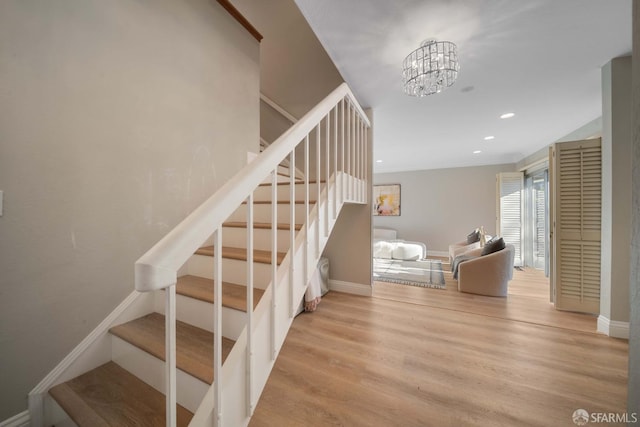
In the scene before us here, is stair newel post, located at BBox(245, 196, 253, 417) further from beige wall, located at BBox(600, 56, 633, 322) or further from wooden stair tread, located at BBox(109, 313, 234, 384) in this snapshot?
beige wall, located at BBox(600, 56, 633, 322)

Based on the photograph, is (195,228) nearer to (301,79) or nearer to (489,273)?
(301,79)

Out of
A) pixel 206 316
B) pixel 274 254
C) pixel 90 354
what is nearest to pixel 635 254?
pixel 274 254

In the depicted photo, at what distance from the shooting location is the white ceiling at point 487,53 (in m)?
1.51

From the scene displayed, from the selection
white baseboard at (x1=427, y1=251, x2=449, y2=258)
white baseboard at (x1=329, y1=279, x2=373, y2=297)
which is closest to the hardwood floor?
white baseboard at (x1=329, y1=279, x2=373, y2=297)

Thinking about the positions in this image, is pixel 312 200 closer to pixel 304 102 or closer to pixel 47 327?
pixel 47 327

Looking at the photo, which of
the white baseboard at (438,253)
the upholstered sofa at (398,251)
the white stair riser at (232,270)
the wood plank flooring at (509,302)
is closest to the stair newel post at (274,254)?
the white stair riser at (232,270)

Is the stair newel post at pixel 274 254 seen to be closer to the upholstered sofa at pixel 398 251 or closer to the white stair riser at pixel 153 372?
the white stair riser at pixel 153 372

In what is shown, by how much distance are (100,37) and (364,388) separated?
261 centimetres

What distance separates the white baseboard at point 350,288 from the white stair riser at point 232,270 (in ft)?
6.64

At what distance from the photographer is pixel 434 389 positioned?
147cm

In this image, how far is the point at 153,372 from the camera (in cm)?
110

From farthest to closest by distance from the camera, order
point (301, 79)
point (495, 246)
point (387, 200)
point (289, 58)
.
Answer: point (387, 200)
point (495, 246)
point (301, 79)
point (289, 58)

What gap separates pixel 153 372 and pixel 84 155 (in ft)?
3.85

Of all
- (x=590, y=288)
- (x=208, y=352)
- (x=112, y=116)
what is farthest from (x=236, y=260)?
(x=590, y=288)
